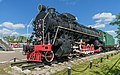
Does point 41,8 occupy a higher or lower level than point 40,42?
higher

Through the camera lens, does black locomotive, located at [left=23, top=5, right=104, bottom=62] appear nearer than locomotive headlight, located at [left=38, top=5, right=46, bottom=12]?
Yes

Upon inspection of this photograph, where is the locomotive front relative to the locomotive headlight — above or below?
below

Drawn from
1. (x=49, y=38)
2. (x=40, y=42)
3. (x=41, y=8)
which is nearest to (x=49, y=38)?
(x=49, y=38)

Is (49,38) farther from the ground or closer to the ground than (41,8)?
closer to the ground

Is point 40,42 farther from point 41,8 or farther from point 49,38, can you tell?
point 41,8

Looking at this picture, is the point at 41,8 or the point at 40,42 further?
the point at 41,8

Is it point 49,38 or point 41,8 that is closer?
point 49,38

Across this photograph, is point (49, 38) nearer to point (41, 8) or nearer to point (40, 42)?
point (40, 42)

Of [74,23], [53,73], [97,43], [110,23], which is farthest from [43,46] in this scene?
[110,23]

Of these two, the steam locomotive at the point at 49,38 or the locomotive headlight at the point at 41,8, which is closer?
the steam locomotive at the point at 49,38

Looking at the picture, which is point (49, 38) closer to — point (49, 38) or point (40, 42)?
point (49, 38)

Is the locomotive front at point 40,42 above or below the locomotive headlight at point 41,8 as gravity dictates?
below

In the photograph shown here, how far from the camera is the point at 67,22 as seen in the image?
17422mm

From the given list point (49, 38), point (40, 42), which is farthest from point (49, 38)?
point (40, 42)
